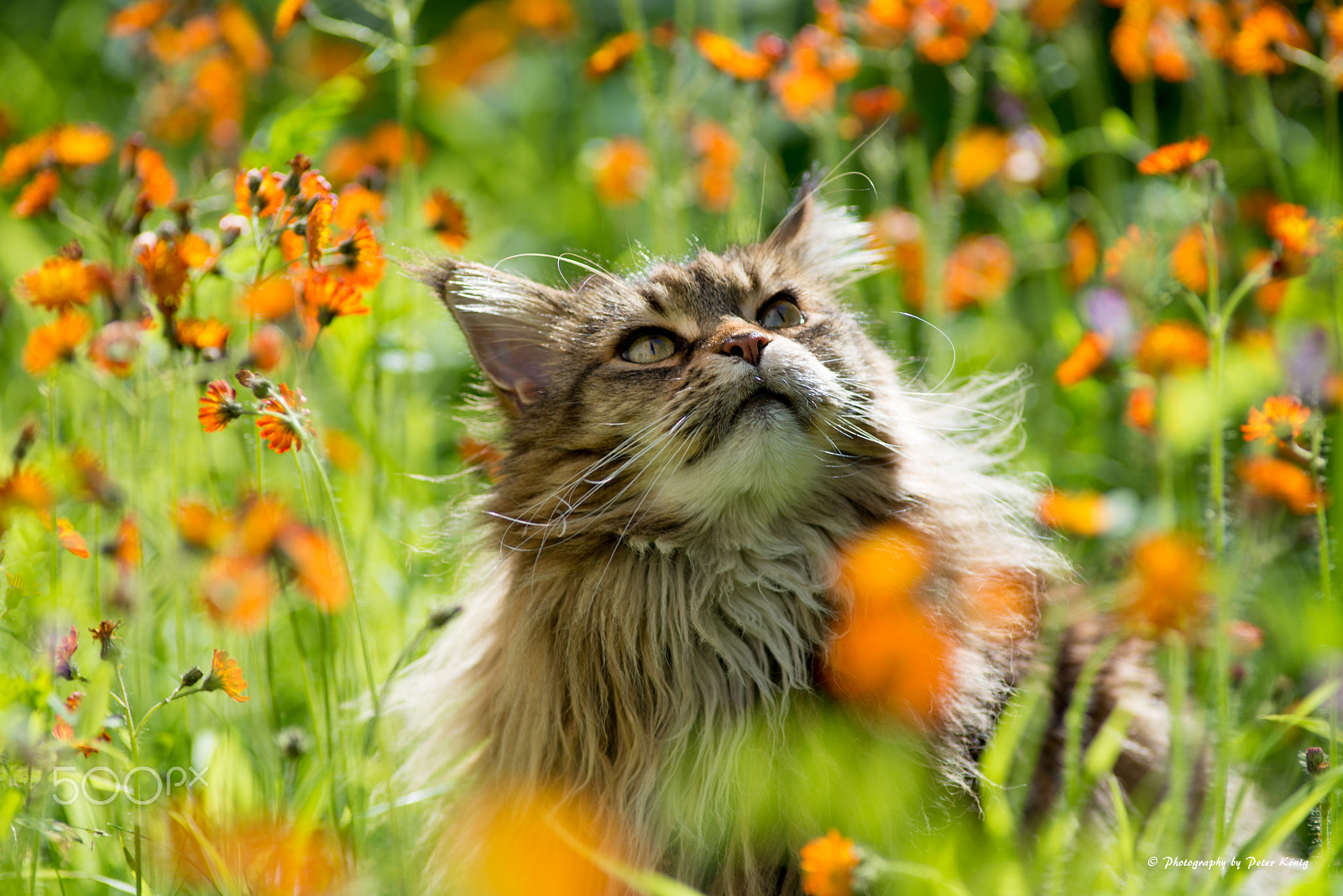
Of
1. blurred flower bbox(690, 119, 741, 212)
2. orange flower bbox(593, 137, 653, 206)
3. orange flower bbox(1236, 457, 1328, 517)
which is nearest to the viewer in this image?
orange flower bbox(1236, 457, 1328, 517)

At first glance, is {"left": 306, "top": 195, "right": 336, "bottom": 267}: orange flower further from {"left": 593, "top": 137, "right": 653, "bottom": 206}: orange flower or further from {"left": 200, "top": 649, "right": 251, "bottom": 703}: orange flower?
{"left": 593, "top": 137, "right": 653, "bottom": 206}: orange flower

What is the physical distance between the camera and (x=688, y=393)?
5.66ft

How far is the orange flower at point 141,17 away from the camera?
2.76 m

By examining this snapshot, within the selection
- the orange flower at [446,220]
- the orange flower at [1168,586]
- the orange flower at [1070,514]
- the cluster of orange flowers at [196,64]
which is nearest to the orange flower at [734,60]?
the orange flower at [446,220]

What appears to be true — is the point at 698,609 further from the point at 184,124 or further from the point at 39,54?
the point at 39,54

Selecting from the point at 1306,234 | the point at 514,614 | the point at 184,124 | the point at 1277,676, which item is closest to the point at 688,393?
the point at 514,614

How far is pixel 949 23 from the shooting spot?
7.69ft

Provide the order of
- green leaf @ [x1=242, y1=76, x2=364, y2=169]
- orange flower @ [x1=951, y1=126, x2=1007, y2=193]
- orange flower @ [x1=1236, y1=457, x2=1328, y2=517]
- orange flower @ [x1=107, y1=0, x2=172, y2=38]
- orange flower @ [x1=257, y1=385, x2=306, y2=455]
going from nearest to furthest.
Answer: orange flower @ [x1=257, y1=385, x2=306, y2=455]
orange flower @ [x1=1236, y1=457, x2=1328, y2=517]
green leaf @ [x1=242, y1=76, x2=364, y2=169]
orange flower @ [x1=107, y1=0, x2=172, y2=38]
orange flower @ [x1=951, y1=126, x2=1007, y2=193]

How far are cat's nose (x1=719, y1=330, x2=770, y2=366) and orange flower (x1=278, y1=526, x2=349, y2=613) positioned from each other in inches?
27.4

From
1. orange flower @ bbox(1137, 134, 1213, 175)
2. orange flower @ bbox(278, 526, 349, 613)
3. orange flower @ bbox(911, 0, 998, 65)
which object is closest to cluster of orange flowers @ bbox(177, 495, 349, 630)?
orange flower @ bbox(278, 526, 349, 613)

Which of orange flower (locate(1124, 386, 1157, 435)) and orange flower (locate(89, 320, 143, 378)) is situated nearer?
orange flower (locate(89, 320, 143, 378))

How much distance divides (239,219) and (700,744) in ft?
3.63

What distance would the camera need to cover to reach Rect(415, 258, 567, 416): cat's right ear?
1.96m

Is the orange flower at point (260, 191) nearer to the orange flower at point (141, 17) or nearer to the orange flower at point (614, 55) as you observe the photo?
the orange flower at point (614, 55)
